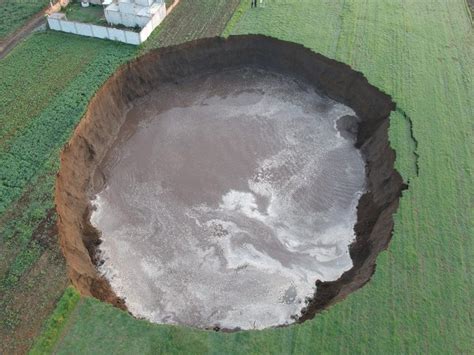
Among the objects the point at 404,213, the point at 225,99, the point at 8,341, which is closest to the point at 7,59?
the point at 225,99

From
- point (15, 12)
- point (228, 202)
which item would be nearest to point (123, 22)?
point (15, 12)

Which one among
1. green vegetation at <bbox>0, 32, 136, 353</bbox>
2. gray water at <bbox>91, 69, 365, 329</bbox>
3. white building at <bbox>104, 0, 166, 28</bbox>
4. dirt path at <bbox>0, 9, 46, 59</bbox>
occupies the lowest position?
gray water at <bbox>91, 69, 365, 329</bbox>

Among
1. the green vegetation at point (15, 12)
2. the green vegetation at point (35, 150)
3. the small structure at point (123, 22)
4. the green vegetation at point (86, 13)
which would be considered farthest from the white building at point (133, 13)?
the green vegetation at point (15, 12)

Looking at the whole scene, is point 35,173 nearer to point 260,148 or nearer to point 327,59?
point 260,148

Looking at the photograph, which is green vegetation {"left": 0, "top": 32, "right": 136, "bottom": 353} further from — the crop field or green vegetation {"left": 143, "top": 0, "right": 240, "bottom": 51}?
green vegetation {"left": 143, "top": 0, "right": 240, "bottom": 51}

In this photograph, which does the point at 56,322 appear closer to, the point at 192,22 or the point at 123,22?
the point at 123,22

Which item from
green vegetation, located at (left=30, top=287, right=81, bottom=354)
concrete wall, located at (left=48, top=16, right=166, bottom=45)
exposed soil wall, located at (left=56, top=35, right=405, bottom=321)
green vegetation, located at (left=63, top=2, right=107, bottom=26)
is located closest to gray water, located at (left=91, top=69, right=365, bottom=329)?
exposed soil wall, located at (left=56, top=35, right=405, bottom=321)
